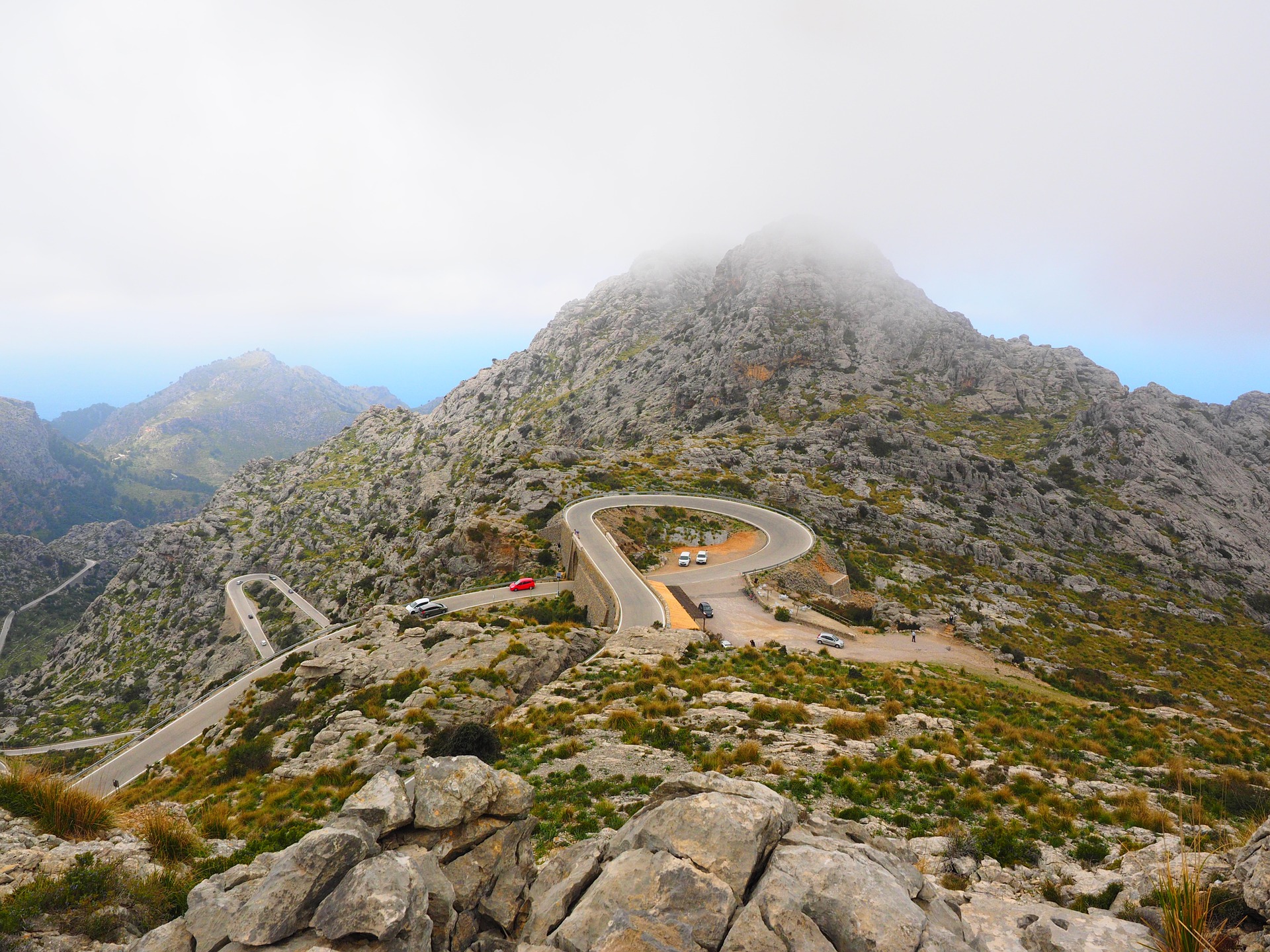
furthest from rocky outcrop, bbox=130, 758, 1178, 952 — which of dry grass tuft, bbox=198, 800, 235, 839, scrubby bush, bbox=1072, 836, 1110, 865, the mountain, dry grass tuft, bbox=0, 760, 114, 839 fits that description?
the mountain

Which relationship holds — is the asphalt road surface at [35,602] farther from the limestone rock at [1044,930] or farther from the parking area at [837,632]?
the limestone rock at [1044,930]

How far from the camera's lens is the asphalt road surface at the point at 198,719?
103ft

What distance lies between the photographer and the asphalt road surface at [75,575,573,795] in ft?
103

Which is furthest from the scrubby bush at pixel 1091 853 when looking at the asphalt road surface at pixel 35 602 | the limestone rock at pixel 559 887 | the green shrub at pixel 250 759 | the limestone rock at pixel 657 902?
the asphalt road surface at pixel 35 602

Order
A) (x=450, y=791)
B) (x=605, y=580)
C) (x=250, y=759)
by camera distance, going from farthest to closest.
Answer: (x=605, y=580), (x=250, y=759), (x=450, y=791)

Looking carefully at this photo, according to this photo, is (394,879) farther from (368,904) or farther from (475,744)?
(475,744)

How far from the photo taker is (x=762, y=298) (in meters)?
119

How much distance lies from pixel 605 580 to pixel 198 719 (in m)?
31.5

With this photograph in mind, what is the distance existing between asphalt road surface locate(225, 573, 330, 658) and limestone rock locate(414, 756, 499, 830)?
73887 mm

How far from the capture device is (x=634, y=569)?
4200cm

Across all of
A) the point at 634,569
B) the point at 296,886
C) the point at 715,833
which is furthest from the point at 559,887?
the point at 634,569

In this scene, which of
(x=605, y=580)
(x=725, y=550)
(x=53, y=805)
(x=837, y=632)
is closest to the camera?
(x=53, y=805)

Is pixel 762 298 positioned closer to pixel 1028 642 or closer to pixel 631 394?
pixel 631 394

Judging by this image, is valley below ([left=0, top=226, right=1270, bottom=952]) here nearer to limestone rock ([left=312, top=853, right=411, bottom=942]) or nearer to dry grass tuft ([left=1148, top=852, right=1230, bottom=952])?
limestone rock ([left=312, top=853, right=411, bottom=942])
